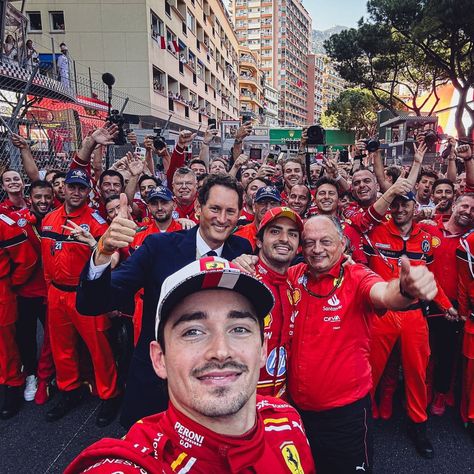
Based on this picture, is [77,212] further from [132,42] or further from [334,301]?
[132,42]

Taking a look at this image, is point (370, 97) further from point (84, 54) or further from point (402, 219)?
point (402, 219)

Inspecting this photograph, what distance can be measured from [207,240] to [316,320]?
793mm

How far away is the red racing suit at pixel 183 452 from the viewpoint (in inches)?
36.4

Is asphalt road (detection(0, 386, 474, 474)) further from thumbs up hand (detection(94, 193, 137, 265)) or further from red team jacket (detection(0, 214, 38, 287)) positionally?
thumbs up hand (detection(94, 193, 137, 265))

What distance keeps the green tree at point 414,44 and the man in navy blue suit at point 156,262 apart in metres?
14.3

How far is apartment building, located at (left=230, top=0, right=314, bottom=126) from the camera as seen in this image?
8375 cm

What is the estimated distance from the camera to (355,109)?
35.2 m

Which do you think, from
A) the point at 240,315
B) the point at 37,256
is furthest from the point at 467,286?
the point at 37,256

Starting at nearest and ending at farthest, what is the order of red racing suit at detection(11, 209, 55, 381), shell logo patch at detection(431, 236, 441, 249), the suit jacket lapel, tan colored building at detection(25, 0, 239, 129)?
the suit jacket lapel < shell logo patch at detection(431, 236, 441, 249) < red racing suit at detection(11, 209, 55, 381) < tan colored building at detection(25, 0, 239, 129)

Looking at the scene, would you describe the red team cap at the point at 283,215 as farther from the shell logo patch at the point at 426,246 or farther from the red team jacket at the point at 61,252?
the red team jacket at the point at 61,252

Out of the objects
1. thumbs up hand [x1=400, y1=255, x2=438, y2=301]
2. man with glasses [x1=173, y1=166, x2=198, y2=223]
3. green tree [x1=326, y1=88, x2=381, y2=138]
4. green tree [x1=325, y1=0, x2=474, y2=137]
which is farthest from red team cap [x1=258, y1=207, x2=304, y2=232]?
green tree [x1=326, y1=88, x2=381, y2=138]

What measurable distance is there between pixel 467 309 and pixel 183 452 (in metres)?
2.93

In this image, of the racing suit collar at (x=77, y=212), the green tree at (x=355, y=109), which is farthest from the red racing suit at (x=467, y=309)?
the green tree at (x=355, y=109)

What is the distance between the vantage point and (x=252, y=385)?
1078 millimetres
